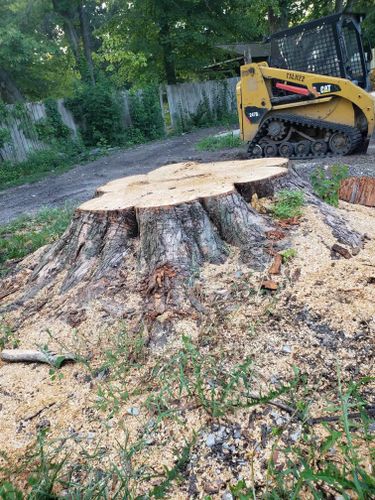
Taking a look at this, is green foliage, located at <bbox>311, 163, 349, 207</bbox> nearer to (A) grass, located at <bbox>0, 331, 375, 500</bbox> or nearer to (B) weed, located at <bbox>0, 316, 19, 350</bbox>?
(A) grass, located at <bbox>0, 331, 375, 500</bbox>

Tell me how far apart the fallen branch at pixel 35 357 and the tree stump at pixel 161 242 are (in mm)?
349

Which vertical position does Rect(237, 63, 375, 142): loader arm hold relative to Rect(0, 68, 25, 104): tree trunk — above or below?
below

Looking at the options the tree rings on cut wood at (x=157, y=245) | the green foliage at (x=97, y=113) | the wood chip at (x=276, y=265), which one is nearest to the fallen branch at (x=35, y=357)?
the tree rings on cut wood at (x=157, y=245)

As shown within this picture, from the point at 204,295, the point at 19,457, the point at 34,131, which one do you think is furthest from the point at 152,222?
the point at 34,131

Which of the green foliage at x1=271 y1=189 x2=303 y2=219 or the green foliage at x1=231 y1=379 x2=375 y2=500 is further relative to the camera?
the green foliage at x1=271 y1=189 x2=303 y2=219

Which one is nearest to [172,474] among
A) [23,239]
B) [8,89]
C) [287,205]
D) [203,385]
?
[203,385]

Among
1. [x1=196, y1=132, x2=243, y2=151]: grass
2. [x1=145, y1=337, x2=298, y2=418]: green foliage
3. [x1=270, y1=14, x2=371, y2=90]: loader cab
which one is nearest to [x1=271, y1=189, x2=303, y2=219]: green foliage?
[x1=145, y1=337, x2=298, y2=418]: green foliage

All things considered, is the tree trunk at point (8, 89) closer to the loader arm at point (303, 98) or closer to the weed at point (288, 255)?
the loader arm at point (303, 98)

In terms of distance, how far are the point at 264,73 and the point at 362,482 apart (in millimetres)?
7304

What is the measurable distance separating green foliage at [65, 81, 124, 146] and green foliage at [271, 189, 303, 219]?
1210 cm

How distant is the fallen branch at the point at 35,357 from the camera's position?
2.18m

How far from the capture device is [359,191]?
395 centimetres

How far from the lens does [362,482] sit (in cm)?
130

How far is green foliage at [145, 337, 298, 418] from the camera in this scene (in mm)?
1741
